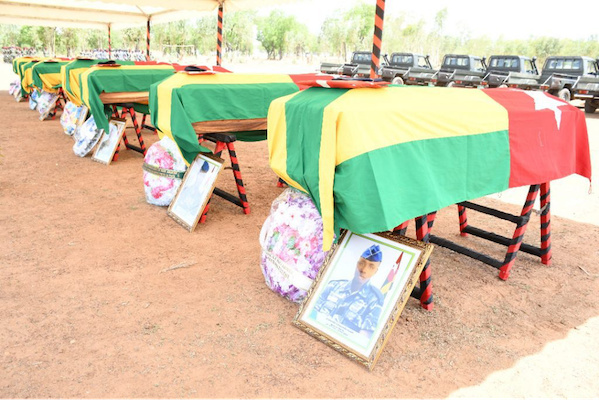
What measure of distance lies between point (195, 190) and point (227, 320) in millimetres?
1696

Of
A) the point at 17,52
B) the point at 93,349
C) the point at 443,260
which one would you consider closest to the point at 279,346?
the point at 93,349

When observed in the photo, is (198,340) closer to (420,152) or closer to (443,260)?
(420,152)

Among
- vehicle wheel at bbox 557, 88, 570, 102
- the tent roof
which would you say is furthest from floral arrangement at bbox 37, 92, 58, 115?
vehicle wheel at bbox 557, 88, 570, 102

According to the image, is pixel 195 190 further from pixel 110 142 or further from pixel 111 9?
pixel 111 9

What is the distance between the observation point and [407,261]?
2.24m

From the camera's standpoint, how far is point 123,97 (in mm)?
5613

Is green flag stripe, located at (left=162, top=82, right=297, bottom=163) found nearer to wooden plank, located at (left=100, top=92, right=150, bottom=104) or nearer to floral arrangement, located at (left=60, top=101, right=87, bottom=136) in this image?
wooden plank, located at (left=100, top=92, right=150, bottom=104)

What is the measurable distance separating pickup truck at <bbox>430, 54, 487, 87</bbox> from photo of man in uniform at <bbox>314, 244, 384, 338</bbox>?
12.5 meters

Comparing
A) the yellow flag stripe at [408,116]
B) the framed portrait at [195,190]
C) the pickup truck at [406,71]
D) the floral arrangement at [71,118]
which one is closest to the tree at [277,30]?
the pickup truck at [406,71]

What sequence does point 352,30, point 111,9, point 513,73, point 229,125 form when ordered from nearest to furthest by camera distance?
point 229,125, point 111,9, point 513,73, point 352,30

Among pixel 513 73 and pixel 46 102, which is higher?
pixel 513 73

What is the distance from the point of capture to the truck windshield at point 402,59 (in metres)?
16.5

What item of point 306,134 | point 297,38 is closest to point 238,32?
point 297,38

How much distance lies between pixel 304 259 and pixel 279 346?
495 mm
